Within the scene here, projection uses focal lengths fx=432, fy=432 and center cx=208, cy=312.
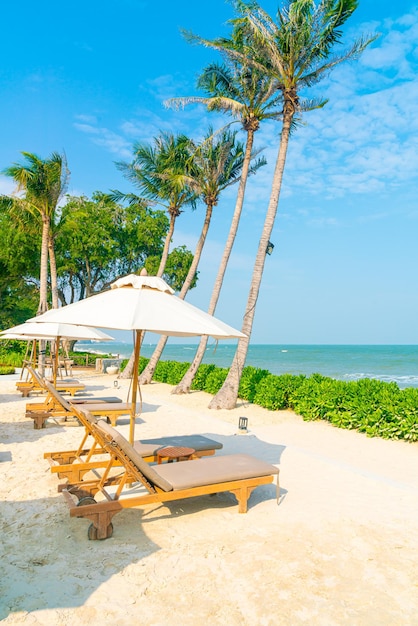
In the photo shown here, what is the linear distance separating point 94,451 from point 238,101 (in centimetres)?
1273

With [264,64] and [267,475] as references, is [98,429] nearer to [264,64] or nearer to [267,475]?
[267,475]

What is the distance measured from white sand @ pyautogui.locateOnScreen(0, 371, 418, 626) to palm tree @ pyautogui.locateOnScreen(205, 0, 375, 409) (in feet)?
20.5

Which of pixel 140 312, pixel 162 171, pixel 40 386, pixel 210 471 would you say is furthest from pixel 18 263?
pixel 210 471

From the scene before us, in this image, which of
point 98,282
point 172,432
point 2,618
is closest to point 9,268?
point 98,282

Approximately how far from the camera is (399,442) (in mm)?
8664

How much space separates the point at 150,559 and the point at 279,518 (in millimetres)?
1661

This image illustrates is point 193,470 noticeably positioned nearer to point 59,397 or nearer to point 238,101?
point 59,397

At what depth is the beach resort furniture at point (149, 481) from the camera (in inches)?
165

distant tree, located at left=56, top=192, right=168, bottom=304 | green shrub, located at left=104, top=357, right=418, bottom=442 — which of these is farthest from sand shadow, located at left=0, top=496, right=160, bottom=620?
distant tree, located at left=56, top=192, right=168, bottom=304

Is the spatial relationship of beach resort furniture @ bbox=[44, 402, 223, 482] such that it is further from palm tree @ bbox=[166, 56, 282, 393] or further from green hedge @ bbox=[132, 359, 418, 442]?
palm tree @ bbox=[166, 56, 282, 393]

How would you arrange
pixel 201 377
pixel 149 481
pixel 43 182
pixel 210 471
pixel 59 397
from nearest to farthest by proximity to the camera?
pixel 149 481, pixel 210 471, pixel 59 397, pixel 201 377, pixel 43 182

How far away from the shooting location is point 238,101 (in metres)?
14.4

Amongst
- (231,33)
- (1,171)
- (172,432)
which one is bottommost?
(172,432)

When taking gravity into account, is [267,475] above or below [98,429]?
below
